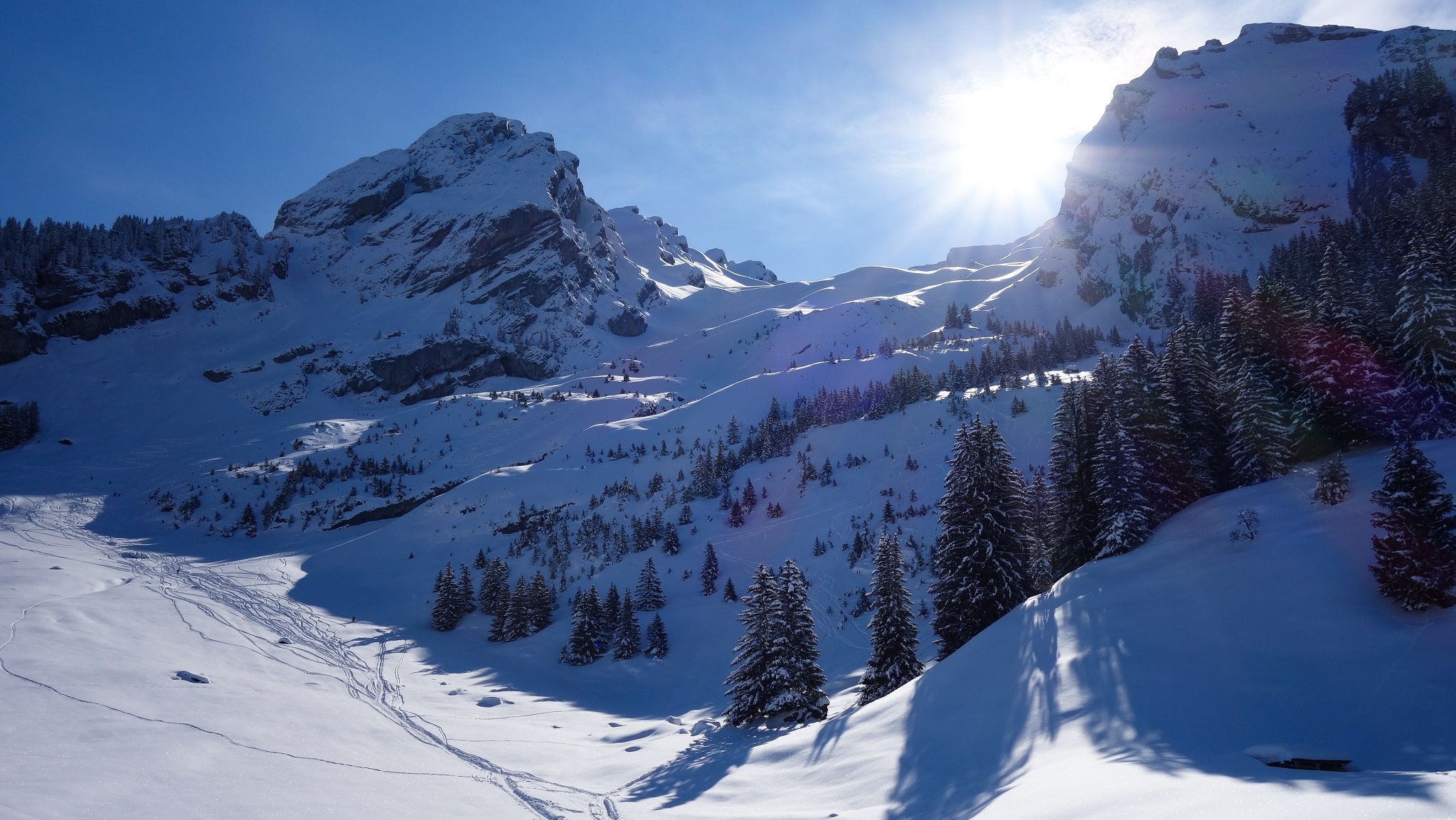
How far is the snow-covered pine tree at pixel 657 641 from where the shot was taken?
54781 mm

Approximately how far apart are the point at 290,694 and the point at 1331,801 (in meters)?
32.3

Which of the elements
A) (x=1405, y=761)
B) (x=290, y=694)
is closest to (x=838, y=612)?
(x=290, y=694)

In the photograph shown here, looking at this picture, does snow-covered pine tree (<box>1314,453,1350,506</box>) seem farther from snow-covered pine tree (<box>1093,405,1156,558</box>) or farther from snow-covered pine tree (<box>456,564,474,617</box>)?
snow-covered pine tree (<box>456,564,474,617</box>)

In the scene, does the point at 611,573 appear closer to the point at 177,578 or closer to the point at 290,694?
the point at 177,578

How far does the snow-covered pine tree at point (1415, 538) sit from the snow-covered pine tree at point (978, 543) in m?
12.4

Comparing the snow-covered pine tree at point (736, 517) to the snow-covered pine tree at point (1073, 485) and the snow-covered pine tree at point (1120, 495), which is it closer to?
the snow-covered pine tree at point (1073, 485)

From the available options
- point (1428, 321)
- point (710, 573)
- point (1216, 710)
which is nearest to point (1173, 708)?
point (1216, 710)

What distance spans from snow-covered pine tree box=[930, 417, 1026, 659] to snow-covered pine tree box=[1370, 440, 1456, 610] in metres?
12.4

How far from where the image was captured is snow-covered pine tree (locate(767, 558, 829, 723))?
1180 inches

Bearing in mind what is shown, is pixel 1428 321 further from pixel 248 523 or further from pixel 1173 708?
pixel 248 523

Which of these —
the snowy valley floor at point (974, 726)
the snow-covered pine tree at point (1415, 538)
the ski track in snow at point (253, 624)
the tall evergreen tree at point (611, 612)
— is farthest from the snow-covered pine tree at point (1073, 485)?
the tall evergreen tree at point (611, 612)

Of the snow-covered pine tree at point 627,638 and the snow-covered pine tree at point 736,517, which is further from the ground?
the snow-covered pine tree at point 736,517

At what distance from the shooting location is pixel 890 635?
99.5 ft

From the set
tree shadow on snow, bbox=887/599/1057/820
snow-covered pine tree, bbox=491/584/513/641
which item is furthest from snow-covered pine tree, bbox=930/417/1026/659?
snow-covered pine tree, bbox=491/584/513/641
